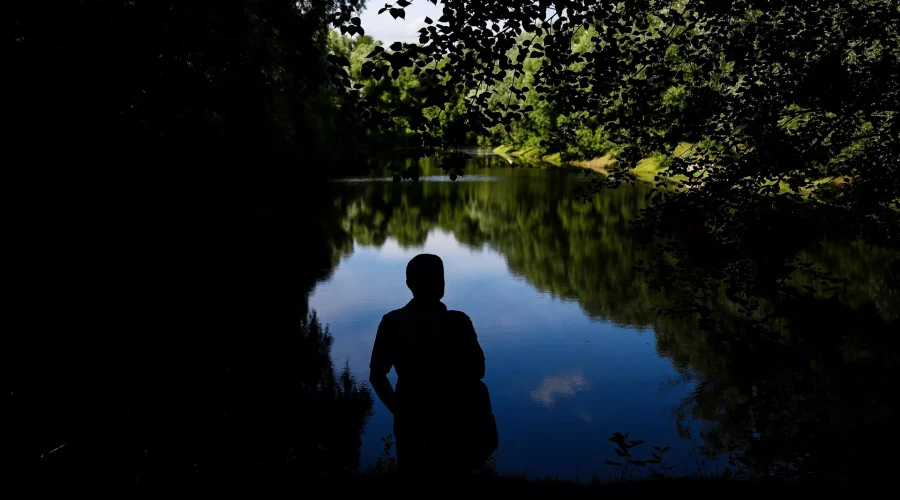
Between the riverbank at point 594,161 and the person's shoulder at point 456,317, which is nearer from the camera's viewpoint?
the person's shoulder at point 456,317

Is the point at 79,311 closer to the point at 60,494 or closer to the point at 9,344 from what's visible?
the point at 9,344

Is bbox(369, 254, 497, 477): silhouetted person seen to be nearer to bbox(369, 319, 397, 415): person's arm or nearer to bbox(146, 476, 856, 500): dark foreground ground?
bbox(369, 319, 397, 415): person's arm

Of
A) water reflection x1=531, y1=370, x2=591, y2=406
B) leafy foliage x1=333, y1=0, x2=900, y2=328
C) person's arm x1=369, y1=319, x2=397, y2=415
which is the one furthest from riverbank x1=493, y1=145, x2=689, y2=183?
person's arm x1=369, y1=319, x2=397, y2=415

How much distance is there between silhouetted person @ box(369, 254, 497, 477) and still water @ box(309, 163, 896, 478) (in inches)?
183

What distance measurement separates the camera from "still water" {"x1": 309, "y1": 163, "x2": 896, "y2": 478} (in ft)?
33.8

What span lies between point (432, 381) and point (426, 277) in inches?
21.8

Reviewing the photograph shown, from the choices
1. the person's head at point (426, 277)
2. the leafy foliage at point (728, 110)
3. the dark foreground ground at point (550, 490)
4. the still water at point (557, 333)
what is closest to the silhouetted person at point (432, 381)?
the person's head at point (426, 277)

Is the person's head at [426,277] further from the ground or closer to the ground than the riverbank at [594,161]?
further from the ground

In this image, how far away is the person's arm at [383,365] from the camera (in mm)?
3629

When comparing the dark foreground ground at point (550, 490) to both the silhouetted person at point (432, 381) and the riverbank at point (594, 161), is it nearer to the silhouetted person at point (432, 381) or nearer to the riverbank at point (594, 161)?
the silhouetted person at point (432, 381)

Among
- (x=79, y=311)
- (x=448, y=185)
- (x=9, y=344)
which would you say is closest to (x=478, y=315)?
(x=79, y=311)

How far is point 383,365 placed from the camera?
3672 mm

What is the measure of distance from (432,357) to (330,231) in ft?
93.1

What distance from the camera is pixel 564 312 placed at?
59.5 ft
